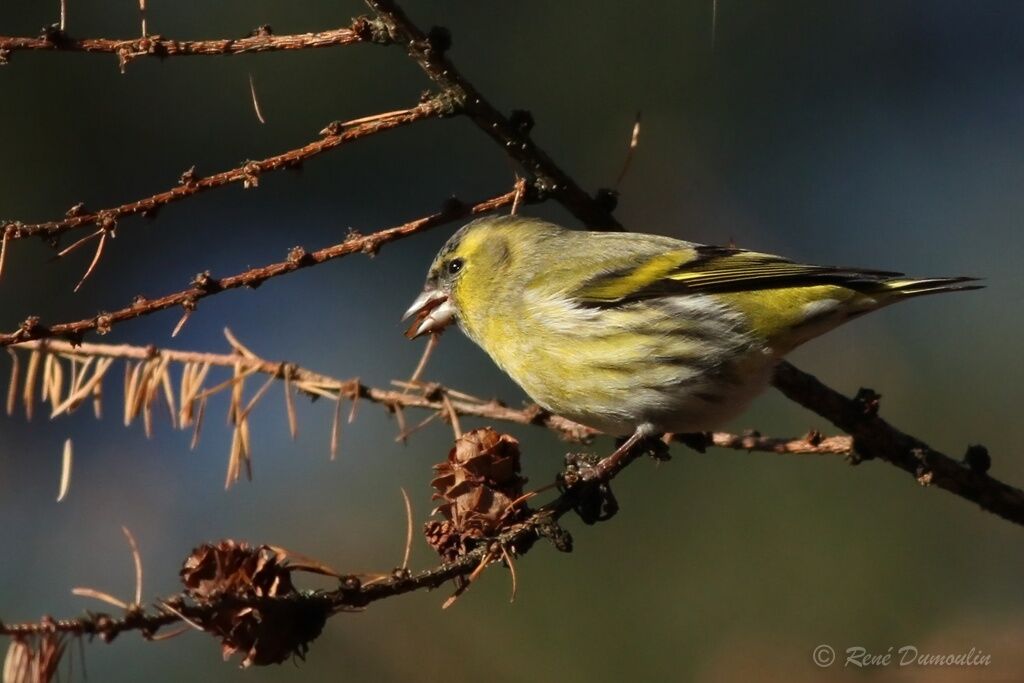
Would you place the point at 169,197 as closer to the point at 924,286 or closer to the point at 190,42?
the point at 190,42

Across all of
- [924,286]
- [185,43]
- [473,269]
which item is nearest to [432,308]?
[473,269]

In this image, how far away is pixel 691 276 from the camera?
7.41 feet

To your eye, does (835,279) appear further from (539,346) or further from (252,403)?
(252,403)

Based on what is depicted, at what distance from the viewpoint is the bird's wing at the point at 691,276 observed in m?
2.14

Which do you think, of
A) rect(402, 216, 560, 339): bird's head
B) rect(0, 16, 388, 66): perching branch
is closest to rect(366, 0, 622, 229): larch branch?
rect(0, 16, 388, 66): perching branch

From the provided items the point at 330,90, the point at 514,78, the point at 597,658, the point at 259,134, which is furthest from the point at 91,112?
the point at 597,658

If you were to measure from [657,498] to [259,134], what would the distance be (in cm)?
228

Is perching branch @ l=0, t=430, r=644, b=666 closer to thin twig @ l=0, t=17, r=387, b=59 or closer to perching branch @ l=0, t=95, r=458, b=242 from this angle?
perching branch @ l=0, t=95, r=458, b=242

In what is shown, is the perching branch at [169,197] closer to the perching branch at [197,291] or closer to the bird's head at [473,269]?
the perching branch at [197,291]

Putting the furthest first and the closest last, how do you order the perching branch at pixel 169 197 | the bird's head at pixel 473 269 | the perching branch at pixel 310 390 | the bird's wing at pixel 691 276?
the bird's head at pixel 473 269, the bird's wing at pixel 691 276, the perching branch at pixel 310 390, the perching branch at pixel 169 197

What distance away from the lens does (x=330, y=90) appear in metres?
4.16

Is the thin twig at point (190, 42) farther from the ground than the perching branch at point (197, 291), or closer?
farther from the ground

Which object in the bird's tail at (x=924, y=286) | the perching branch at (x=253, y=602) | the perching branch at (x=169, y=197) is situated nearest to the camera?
the perching branch at (x=253, y=602)

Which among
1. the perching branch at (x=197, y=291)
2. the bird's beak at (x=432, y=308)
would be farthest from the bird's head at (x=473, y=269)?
the perching branch at (x=197, y=291)
